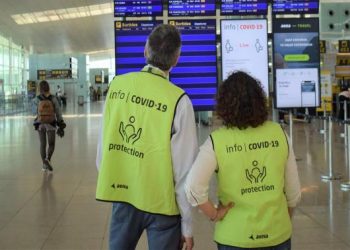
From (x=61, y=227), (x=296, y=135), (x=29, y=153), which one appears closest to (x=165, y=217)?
(x=61, y=227)

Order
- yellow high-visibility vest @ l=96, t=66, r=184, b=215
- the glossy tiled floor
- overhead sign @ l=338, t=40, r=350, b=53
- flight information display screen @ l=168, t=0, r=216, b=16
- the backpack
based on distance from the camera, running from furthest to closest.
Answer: overhead sign @ l=338, t=40, r=350, b=53 → the backpack → flight information display screen @ l=168, t=0, r=216, b=16 → the glossy tiled floor → yellow high-visibility vest @ l=96, t=66, r=184, b=215

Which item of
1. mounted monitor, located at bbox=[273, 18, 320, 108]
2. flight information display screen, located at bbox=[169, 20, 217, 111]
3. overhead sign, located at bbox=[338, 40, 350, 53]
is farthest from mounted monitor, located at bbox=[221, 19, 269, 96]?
overhead sign, located at bbox=[338, 40, 350, 53]

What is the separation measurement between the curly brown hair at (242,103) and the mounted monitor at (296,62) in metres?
5.06

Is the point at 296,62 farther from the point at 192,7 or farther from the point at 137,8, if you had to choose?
the point at 137,8

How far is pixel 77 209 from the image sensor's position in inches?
270

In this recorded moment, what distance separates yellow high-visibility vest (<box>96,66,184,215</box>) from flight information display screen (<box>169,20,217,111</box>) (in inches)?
163

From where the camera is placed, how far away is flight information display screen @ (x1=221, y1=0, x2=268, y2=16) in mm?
7270

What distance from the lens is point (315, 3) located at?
7.57 meters

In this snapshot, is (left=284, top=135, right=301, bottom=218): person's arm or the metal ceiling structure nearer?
(left=284, top=135, right=301, bottom=218): person's arm

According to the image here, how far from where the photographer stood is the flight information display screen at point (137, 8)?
23.5 feet

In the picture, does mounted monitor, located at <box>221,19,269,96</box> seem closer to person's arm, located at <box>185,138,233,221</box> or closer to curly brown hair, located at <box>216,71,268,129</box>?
curly brown hair, located at <box>216,71,268,129</box>

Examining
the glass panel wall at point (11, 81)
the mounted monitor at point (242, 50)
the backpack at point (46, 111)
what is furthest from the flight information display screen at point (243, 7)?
the glass panel wall at point (11, 81)

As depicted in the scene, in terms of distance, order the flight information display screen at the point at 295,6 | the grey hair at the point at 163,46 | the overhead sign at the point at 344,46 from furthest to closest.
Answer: the overhead sign at the point at 344,46 < the flight information display screen at the point at 295,6 < the grey hair at the point at 163,46

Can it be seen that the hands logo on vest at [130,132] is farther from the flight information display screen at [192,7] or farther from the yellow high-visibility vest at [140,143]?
the flight information display screen at [192,7]
